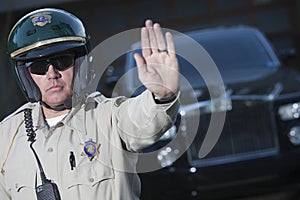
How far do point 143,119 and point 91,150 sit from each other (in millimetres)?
287

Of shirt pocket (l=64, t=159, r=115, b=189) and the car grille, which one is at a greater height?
shirt pocket (l=64, t=159, r=115, b=189)

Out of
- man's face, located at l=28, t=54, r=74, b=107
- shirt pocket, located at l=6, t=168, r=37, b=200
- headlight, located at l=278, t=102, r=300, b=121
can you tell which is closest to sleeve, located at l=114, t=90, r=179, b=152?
man's face, located at l=28, t=54, r=74, b=107

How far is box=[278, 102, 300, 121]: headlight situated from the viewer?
7.36 meters

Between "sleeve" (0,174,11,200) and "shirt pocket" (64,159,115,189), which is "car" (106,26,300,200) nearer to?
"sleeve" (0,174,11,200)

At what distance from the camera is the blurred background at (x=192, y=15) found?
18.5 meters

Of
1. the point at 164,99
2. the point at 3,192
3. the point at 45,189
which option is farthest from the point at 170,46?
the point at 3,192

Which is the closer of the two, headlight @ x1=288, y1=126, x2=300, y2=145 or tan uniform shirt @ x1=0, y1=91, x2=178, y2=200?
tan uniform shirt @ x1=0, y1=91, x2=178, y2=200

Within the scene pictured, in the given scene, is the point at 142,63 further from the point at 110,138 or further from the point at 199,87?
the point at 199,87

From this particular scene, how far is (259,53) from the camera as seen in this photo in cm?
894

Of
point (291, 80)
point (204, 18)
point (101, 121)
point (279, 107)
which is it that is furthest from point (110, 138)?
point (204, 18)

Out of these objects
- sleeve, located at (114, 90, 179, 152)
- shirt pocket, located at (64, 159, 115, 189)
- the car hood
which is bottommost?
the car hood

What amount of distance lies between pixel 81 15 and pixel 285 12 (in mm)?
4703

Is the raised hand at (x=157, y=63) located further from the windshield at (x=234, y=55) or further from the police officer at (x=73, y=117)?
the windshield at (x=234, y=55)

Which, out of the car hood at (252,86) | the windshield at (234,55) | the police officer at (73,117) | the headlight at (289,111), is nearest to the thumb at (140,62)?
the police officer at (73,117)
